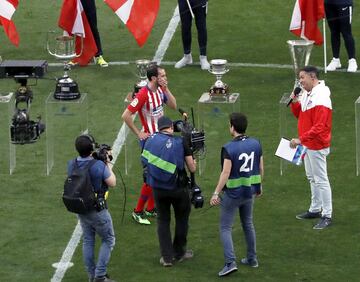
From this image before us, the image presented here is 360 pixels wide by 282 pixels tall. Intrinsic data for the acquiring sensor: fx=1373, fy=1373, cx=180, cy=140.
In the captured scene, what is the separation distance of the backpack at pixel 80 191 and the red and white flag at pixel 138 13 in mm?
4680

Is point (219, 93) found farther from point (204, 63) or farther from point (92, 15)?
point (92, 15)

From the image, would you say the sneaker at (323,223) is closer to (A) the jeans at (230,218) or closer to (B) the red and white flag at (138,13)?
(A) the jeans at (230,218)

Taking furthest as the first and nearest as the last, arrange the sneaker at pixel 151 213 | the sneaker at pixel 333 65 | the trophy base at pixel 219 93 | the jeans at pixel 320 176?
1. the sneaker at pixel 333 65
2. the trophy base at pixel 219 93
3. the sneaker at pixel 151 213
4. the jeans at pixel 320 176

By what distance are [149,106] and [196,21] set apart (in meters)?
5.28

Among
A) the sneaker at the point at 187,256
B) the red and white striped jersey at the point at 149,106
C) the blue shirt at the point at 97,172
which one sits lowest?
the sneaker at the point at 187,256

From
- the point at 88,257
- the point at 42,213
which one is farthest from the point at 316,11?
the point at 88,257

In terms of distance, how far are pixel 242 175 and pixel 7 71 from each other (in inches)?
222

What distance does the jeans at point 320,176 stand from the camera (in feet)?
51.5

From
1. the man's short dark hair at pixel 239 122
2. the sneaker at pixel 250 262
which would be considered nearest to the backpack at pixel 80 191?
the man's short dark hair at pixel 239 122

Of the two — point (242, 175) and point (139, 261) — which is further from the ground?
point (242, 175)

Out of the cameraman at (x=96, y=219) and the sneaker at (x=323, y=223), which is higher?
the cameraman at (x=96, y=219)

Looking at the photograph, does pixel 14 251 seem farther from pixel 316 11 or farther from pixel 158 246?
pixel 316 11

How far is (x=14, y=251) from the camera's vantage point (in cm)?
1529

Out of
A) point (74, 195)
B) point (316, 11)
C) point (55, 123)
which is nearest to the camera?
point (74, 195)
